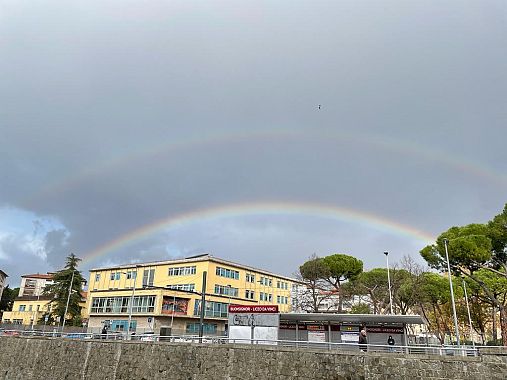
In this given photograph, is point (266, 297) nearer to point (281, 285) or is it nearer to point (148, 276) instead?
point (281, 285)

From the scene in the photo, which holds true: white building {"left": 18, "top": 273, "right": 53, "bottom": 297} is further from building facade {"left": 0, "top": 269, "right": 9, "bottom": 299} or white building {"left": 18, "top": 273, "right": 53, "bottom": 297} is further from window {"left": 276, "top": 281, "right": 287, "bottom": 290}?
window {"left": 276, "top": 281, "right": 287, "bottom": 290}

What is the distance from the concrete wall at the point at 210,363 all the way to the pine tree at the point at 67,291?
3354cm

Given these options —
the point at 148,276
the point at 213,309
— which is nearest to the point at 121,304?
the point at 148,276

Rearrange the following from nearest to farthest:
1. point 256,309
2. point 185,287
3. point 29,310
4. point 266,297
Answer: point 256,309 → point 185,287 → point 266,297 → point 29,310

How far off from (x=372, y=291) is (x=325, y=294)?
660 centimetres

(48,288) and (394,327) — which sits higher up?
(48,288)

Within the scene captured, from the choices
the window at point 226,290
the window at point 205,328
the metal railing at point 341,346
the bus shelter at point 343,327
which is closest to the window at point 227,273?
the window at point 226,290

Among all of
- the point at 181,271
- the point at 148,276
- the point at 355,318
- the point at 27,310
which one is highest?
the point at 181,271

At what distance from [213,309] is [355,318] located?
33.9m

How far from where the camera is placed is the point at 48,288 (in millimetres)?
66125

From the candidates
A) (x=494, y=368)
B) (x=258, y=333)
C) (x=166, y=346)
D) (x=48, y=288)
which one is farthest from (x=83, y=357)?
(x=48, y=288)

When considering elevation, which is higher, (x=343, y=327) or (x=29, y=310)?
(x=29, y=310)

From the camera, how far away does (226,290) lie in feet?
197

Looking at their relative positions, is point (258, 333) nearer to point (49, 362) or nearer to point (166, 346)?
point (166, 346)
